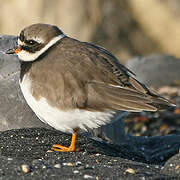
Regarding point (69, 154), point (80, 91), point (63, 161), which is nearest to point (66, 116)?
Answer: point (80, 91)

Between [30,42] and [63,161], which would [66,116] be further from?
[30,42]

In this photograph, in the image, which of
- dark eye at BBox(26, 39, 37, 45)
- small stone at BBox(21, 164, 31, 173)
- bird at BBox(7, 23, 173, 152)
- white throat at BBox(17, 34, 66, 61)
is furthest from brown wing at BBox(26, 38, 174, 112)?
small stone at BBox(21, 164, 31, 173)

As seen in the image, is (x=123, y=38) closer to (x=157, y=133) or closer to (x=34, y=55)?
(x=157, y=133)

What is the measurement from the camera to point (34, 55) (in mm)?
6477

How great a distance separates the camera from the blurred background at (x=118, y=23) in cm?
1711

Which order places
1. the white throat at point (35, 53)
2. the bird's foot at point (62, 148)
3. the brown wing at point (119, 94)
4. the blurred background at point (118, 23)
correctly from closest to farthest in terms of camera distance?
the brown wing at point (119, 94), the bird's foot at point (62, 148), the white throat at point (35, 53), the blurred background at point (118, 23)

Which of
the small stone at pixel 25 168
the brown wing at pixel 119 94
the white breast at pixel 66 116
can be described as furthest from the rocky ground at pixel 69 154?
the brown wing at pixel 119 94

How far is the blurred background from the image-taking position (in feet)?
56.1

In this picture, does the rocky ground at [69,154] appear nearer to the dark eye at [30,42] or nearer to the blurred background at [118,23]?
the dark eye at [30,42]

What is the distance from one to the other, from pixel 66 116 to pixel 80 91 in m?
0.33

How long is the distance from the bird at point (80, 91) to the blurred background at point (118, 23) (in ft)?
36.3

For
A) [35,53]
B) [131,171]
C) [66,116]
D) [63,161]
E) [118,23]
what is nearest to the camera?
[131,171]

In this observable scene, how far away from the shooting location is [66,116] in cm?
603

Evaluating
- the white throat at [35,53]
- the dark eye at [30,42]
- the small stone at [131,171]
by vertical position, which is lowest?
the small stone at [131,171]
